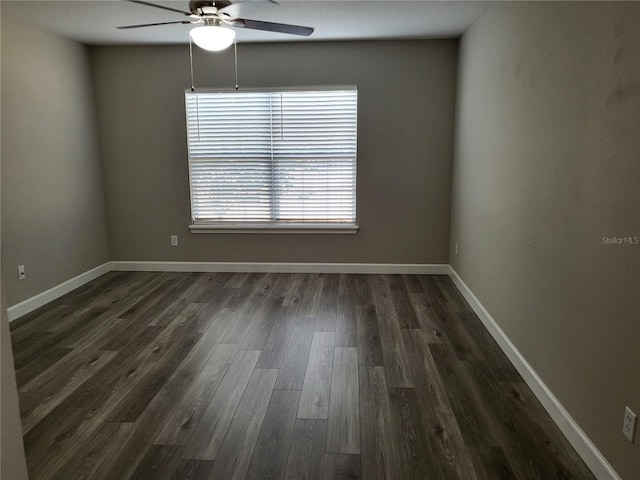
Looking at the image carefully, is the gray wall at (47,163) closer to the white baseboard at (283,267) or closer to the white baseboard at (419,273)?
the white baseboard at (419,273)

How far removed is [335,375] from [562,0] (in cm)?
243

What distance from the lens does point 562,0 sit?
226 centimetres

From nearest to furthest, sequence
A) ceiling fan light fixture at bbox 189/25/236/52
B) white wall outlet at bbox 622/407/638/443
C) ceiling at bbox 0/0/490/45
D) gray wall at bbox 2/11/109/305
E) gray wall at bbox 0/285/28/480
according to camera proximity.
A: 1. gray wall at bbox 0/285/28/480
2. white wall outlet at bbox 622/407/638/443
3. ceiling fan light fixture at bbox 189/25/236/52
4. ceiling at bbox 0/0/490/45
5. gray wall at bbox 2/11/109/305

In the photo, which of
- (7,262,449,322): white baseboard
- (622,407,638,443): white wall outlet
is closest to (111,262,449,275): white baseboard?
(7,262,449,322): white baseboard

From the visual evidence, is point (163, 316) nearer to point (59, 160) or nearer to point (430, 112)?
point (59, 160)

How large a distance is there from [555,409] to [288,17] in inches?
134

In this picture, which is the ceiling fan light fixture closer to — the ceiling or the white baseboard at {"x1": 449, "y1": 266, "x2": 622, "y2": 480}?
the ceiling

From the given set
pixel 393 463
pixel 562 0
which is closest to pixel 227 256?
pixel 393 463

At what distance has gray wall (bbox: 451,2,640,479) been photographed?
5.58ft

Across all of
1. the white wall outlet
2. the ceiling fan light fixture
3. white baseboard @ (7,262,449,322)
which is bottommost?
Answer: white baseboard @ (7,262,449,322)

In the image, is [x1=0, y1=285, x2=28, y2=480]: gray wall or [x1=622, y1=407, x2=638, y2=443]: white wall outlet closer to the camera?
[x1=0, y1=285, x2=28, y2=480]: gray wall

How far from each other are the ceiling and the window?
667mm

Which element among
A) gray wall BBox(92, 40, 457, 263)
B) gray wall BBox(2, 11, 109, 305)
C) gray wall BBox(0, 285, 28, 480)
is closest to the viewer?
gray wall BBox(0, 285, 28, 480)

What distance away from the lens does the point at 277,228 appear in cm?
504
